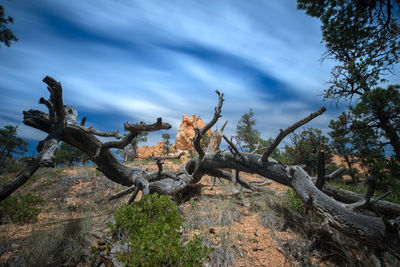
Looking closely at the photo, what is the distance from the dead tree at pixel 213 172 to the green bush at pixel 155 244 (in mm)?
2182

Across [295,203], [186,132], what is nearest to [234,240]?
[295,203]

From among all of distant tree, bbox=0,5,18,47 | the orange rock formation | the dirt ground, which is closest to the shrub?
the dirt ground

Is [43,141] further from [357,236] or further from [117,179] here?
[357,236]

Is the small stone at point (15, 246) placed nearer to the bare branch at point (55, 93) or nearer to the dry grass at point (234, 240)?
the dry grass at point (234, 240)

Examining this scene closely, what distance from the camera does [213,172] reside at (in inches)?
276

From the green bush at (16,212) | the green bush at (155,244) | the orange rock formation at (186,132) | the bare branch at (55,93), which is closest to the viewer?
the green bush at (155,244)

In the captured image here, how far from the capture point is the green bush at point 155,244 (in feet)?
6.67

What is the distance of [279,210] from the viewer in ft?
15.6

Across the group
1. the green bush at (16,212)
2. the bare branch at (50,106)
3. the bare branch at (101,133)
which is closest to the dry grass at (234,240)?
the green bush at (16,212)

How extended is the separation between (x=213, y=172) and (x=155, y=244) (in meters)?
5.01

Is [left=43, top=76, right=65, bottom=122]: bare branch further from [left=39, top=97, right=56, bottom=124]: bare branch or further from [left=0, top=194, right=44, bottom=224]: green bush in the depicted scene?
[left=0, top=194, right=44, bottom=224]: green bush

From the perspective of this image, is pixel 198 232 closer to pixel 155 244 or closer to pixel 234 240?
pixel 234 240

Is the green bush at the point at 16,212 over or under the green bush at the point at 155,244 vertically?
under

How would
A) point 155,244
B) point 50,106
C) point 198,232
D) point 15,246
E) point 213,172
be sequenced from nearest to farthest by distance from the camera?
1. point 155,244
2. point 15,246
3. point 198,232
4. point 50,106
5. point 213,172
